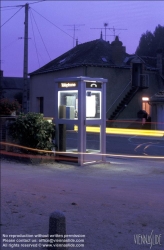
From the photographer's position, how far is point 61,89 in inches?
518

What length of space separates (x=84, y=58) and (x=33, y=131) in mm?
6713

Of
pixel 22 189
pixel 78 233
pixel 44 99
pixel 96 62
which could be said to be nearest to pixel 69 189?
pixel 22 189

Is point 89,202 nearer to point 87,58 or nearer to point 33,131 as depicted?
point 33,131

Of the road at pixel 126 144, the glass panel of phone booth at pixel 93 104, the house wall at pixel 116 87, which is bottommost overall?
the road at pixel 126 144

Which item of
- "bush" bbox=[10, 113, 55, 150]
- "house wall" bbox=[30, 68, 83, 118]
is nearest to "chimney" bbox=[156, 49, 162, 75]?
"bush" bbox=[10, 113, 55, 150]

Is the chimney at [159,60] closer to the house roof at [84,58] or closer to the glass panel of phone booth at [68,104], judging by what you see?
the glass panel of phone booth at [68,104]

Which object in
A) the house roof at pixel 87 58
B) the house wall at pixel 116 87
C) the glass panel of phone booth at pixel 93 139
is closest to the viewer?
the glass panel of phone booth at pixel 93 139

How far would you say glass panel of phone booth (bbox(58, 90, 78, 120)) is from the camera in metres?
13.0

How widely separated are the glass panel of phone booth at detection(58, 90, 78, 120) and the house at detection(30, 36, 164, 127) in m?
1.62

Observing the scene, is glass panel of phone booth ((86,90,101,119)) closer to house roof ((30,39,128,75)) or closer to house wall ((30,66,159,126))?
house wall ((30,66,159,126))

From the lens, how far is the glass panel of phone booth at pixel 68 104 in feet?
42.6

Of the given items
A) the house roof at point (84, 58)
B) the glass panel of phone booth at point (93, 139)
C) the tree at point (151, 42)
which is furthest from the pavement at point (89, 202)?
the house roof at point (84, 58)

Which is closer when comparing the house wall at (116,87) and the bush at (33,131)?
the bush at (33,131)

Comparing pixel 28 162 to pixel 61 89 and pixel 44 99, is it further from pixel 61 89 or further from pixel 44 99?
pixel 44 99
